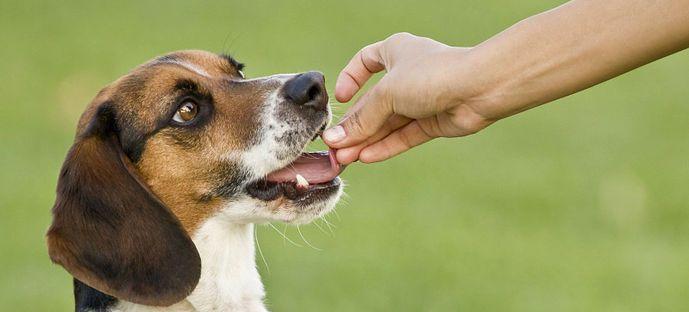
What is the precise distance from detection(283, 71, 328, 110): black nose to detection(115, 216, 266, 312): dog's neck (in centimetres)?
66

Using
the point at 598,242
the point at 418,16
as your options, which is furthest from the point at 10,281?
the point at 418,16

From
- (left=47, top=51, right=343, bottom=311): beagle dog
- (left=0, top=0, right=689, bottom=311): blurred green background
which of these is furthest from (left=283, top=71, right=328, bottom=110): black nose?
(left=0, top=0, right=689, bottom=311): blurred green background

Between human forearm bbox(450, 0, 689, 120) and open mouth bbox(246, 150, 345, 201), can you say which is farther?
open mouth bbox(246, 150, 345, 201)

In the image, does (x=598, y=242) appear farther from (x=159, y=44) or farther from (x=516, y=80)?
(x=159, y=44)

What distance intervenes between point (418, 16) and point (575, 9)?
12981 millimetres

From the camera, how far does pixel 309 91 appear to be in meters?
6.09

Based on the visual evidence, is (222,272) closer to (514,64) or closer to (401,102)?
(401,102)

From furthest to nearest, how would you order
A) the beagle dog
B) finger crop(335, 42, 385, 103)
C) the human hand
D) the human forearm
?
finger crop(335, 42, 385, 103) < the beagle dog < the human hand < the human forearm

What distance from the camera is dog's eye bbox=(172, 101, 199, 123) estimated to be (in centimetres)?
624

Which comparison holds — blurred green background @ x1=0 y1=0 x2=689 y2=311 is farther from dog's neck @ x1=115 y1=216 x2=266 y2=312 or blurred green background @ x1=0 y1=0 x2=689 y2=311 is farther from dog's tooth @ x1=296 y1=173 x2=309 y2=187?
dog's tooth @ x1=296 y1=173 x2=309 y2=187

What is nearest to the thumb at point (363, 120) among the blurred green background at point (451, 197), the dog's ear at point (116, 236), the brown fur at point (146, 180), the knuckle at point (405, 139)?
the knuckle at point (405, 139)

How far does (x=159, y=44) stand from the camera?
16.8 meters

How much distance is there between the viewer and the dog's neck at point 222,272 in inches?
238

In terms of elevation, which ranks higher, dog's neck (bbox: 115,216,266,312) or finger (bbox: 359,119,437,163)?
finger (bbox: 359,119,437,163)
